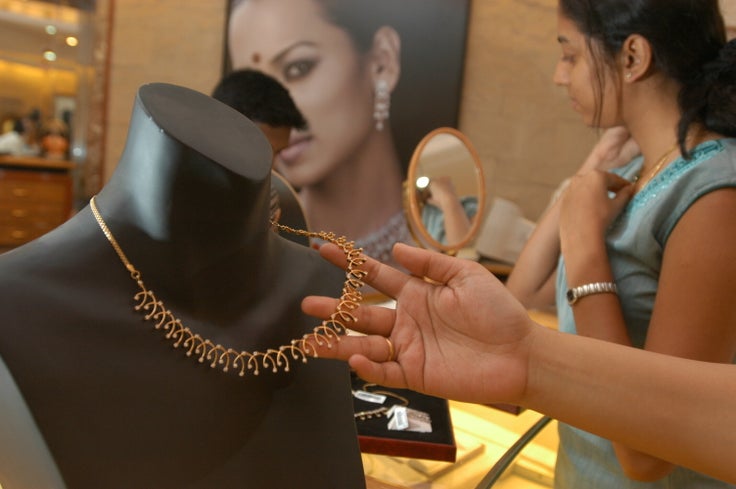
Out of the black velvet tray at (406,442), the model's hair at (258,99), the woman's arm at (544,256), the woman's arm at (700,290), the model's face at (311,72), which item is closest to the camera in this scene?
the woman's arm at (700,290)

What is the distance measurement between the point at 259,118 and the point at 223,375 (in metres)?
0.87

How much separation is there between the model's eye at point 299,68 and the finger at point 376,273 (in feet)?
10.3

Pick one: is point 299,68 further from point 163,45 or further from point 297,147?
point 163,45

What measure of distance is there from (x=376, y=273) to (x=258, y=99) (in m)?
0.83

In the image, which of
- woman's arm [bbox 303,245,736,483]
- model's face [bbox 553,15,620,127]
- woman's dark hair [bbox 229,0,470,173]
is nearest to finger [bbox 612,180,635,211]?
model's face [bbox 553,15,620,127]

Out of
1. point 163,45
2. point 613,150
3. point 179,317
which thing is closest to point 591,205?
point 179,317

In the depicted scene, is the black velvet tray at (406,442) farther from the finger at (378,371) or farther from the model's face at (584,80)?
the model's face at (584,80)

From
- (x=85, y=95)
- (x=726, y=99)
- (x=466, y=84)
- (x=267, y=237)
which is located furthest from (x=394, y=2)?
(x=267, y=237)

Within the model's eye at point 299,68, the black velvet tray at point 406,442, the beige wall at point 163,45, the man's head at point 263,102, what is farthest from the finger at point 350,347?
the beige wall at point 163,45

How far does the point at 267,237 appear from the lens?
2.25 feet

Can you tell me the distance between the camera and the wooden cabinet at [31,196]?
13.9ft

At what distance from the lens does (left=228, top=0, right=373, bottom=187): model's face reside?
369 centimetres

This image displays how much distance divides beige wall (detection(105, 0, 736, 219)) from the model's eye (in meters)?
0.49

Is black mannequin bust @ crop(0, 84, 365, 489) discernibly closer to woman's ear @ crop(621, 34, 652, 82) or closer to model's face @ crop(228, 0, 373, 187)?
woman's ear @ crop(621, 34, 652, 82)
